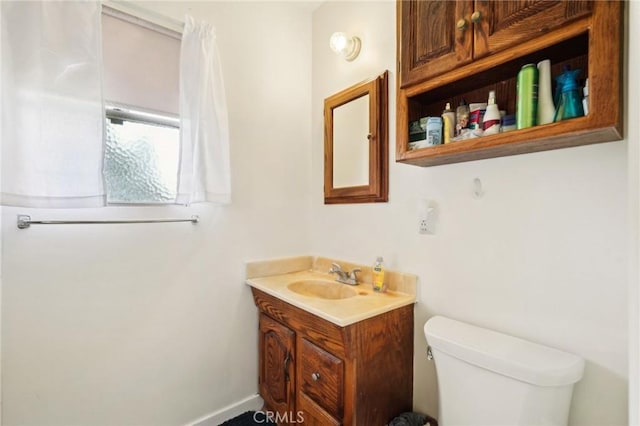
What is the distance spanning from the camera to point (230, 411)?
1678mm

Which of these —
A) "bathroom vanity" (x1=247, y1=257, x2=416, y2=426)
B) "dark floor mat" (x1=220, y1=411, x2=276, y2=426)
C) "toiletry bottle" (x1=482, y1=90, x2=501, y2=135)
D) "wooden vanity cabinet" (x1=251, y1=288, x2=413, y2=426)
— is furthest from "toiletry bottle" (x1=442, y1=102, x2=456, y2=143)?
"dark floor mat" (x1=220, y1=411, x2=276, y2=426)

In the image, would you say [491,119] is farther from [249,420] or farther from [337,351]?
[249,420]

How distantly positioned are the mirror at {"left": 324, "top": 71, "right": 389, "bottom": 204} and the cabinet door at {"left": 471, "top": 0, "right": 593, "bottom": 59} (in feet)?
2.06

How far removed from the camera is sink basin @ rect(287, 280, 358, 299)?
1.63m

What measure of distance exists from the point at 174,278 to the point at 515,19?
5.73 ft

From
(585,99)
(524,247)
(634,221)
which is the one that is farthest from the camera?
(524,247)

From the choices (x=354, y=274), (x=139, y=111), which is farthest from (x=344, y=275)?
(x=139, y=111)

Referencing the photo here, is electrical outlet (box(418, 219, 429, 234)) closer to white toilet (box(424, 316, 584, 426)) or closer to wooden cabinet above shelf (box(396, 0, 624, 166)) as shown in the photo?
wooden cabinet above shelf (box(396, 0, 624, 166))

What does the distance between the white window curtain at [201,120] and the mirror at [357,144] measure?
0.66 metres

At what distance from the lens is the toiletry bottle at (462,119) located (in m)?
1.11

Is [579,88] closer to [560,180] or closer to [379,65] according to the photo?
[560,180]

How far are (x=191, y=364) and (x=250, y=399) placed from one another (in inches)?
18.3

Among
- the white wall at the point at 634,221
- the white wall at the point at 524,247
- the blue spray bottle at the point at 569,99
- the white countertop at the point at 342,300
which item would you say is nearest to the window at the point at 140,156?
the white countertop at the point at 342,300

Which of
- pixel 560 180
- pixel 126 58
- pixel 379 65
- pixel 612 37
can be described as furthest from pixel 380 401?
pixel 126 58
